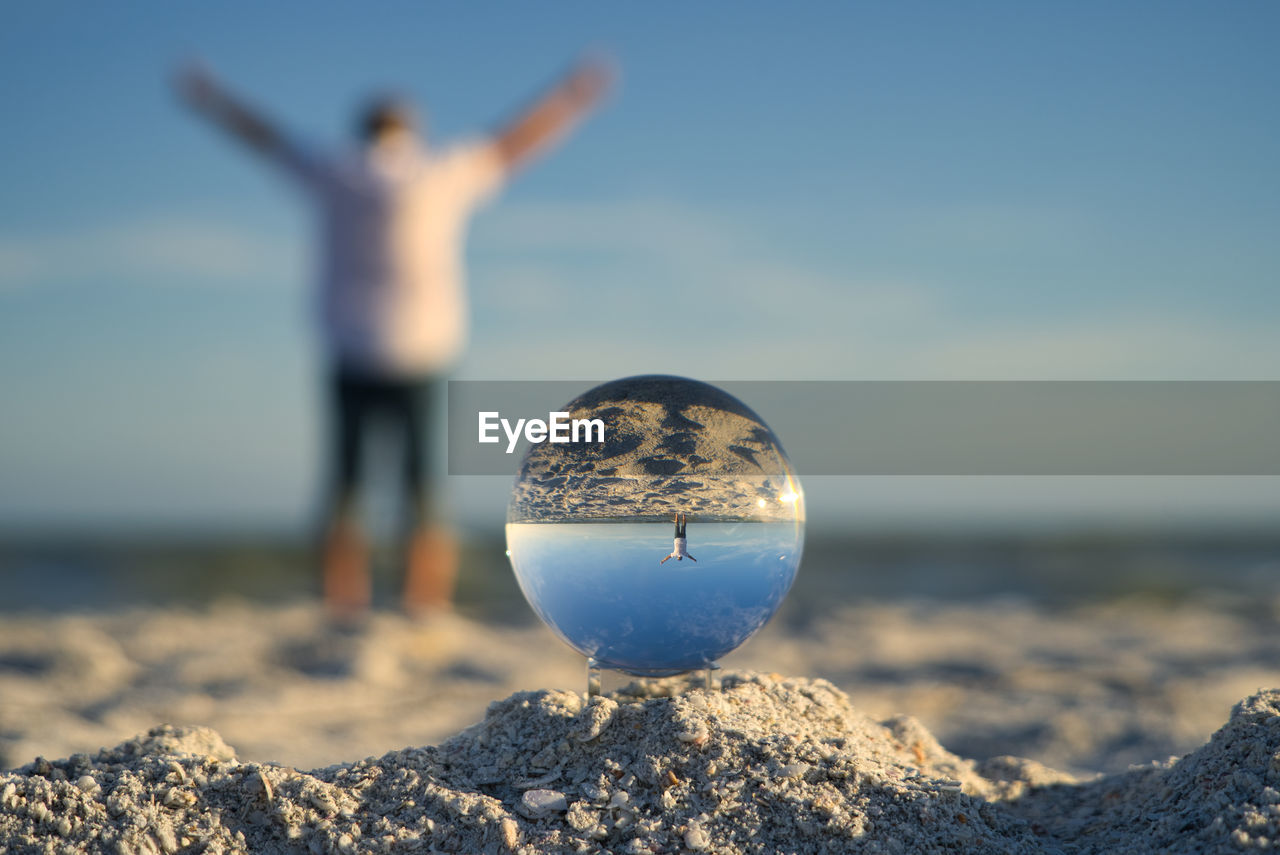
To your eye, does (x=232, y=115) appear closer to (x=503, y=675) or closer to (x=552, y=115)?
(x=552, y=115)

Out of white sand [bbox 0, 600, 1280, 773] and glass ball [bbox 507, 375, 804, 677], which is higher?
glass ball [bbox 507, 375, 804, 677]

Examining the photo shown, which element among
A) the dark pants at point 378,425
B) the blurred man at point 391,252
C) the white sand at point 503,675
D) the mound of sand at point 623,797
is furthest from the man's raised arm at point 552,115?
the mound of sand at point 623,797

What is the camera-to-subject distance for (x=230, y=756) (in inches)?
93.5

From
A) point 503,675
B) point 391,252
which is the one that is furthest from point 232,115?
point 503,675

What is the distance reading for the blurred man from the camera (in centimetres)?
A: 569

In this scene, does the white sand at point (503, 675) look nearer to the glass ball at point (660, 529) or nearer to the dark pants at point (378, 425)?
the dark pants at point (378, 425)

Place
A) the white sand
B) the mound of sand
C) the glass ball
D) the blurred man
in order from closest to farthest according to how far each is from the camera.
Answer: the mound of sand < the glass ball < the white sand < the blurred man

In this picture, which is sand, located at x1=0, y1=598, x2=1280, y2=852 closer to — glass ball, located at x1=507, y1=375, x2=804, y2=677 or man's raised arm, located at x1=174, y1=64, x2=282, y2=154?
glass ball, located at x1=507, y1=375, x2=804, y2=677

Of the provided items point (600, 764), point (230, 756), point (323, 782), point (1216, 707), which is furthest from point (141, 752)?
point (1216, 707)

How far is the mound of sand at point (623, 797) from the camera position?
6.08ft

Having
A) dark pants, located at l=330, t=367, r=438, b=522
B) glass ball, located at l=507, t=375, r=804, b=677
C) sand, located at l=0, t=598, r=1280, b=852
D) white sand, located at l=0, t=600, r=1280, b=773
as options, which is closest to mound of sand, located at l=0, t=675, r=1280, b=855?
sand, located at l=0, t=598, r=1280, b=852

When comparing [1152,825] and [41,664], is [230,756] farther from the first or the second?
[41,664]

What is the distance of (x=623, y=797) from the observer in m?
1.93

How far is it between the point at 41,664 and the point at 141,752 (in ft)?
11.2
